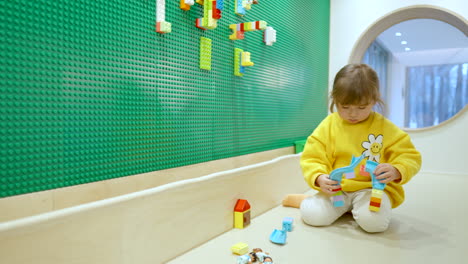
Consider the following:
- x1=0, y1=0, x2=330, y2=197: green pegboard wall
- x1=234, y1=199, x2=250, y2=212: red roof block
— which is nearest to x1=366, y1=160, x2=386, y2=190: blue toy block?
x1=234, y1=199, x2=250, y2=212: red roof block

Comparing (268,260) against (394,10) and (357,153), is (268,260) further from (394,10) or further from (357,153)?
(394,10)

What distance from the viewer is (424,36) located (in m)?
2.98

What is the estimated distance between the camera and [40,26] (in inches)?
32.9

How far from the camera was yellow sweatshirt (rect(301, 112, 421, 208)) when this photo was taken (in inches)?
53.2

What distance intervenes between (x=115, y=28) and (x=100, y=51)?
0.32 feet

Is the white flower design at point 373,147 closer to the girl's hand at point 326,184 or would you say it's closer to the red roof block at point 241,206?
the girl's hand at point 326,184

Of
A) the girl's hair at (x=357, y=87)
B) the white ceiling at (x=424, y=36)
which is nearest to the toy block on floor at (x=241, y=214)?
the girl's hair at (x=357, y=87)

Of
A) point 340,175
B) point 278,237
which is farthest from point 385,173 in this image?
point 278,237

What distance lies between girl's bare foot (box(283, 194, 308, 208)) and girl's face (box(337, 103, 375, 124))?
0.47 meters

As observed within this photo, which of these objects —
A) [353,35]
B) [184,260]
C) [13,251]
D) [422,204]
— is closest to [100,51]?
[13,251]

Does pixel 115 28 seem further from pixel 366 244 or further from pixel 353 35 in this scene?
pixel 353 35

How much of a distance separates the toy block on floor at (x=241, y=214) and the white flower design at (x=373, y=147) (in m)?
0.54

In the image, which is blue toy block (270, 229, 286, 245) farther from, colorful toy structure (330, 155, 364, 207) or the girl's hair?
the girl's hair

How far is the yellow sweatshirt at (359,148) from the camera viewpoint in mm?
1352
